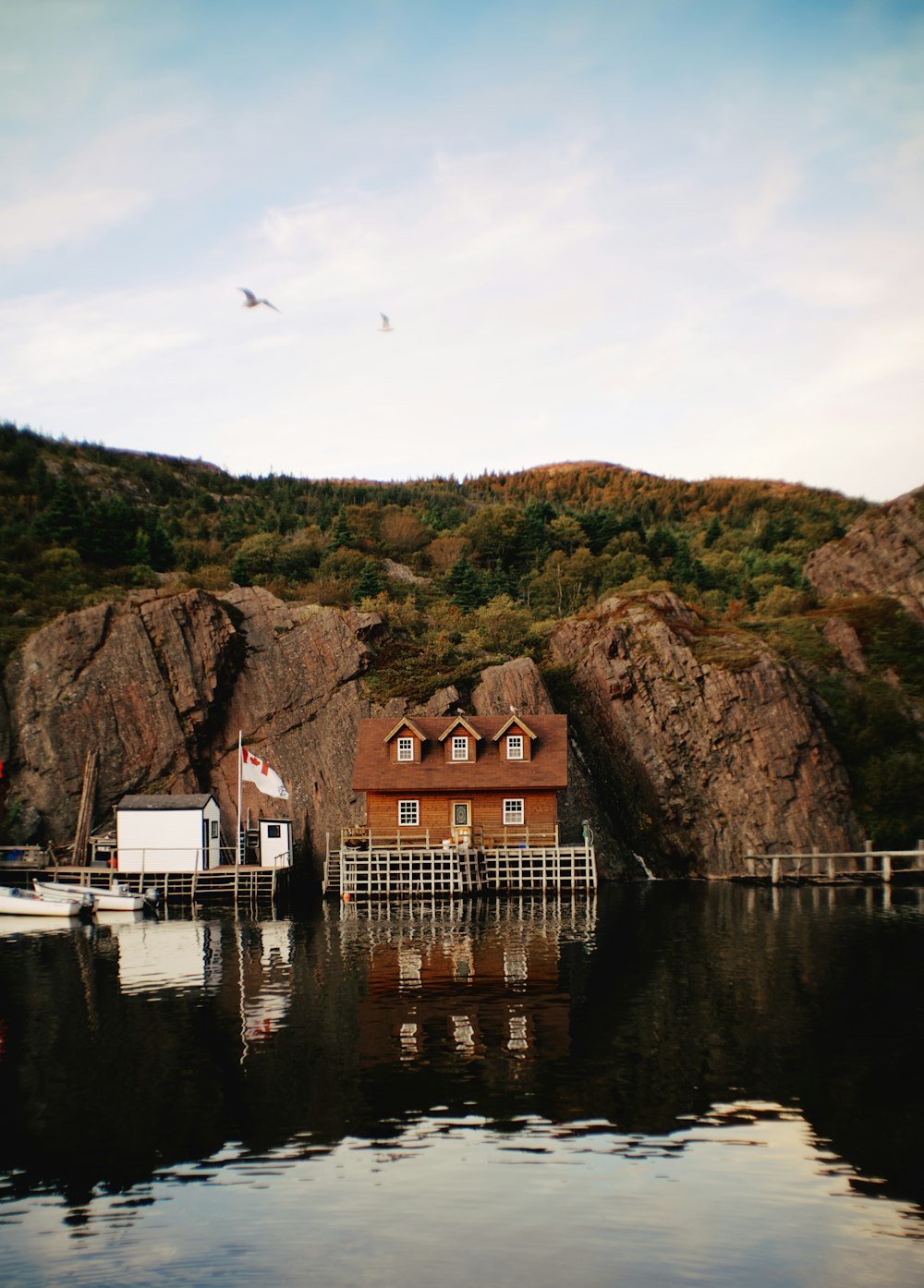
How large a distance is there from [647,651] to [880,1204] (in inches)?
2270

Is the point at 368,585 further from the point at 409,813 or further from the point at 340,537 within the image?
the point at 409,813

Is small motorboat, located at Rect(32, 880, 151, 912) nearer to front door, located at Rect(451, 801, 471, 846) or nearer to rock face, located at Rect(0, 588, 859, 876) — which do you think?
rock face, located at Rect(0, 588, 859, 876)

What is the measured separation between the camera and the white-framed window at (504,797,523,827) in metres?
57.3

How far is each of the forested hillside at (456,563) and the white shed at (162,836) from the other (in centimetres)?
1603

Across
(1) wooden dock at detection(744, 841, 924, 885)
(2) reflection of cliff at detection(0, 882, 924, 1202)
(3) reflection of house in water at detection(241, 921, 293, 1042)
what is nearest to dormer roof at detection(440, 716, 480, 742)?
(3) reflection of house in water at detection(241, 921, 293, 1042)

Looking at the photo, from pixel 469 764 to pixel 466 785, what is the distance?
1.45m

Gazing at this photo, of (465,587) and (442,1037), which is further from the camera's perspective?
(465,587)

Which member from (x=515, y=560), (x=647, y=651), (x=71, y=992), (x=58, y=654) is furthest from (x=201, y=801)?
(x=515, y=560)

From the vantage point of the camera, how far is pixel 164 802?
2213 inches

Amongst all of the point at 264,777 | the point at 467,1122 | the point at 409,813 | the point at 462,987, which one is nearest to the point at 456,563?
the point at 409,813

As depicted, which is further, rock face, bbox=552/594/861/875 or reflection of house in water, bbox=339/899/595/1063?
rock face, bbox=552/594/861/875

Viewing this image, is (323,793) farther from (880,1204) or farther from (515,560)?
(515,560)

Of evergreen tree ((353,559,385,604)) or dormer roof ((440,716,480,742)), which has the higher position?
evergreen tree ((353,559,385,604))

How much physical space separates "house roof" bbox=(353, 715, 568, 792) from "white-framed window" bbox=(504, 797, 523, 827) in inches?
48.3
